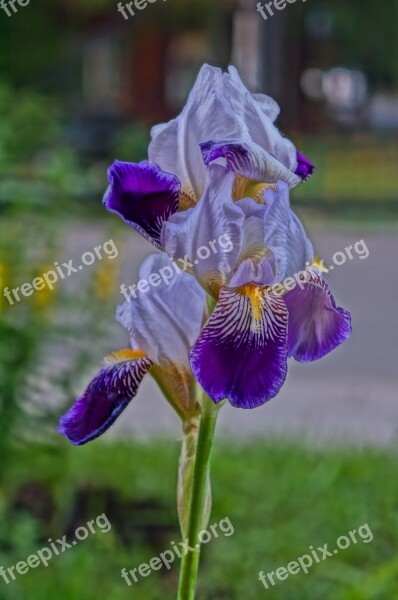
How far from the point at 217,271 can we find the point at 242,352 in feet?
0.23

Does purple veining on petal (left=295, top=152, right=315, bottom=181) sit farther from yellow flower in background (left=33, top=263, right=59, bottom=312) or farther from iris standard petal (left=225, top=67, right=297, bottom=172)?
yellow flower in background (left=33, top=263, right=59, bottom=312)

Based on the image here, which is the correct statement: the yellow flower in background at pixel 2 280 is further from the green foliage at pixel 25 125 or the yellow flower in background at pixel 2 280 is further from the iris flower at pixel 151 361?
the iris flower at pixel 151 361

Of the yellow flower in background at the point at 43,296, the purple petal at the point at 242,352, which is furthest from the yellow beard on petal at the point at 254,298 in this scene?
the yellow flower in background at the point at 43,296

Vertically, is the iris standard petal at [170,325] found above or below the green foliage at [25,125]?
above

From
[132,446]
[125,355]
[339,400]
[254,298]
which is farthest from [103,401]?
[339,400]

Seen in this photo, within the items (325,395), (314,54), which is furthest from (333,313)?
(314,54)

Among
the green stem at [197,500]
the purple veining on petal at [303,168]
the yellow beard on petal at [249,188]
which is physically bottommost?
the green stem at [197,500]

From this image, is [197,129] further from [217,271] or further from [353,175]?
[353,175]

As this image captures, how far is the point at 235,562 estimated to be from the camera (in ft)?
6.67

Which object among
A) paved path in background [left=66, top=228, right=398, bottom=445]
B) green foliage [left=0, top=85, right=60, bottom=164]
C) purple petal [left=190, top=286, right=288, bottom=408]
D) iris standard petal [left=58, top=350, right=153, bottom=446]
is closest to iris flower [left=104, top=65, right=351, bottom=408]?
purple petal [left=190, top=286, right=288, bottom=408]

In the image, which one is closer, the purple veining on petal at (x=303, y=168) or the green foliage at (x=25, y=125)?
the purple veining on petal at (x=303, y=168)

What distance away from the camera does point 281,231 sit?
674mm

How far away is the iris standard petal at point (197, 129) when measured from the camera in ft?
2.27

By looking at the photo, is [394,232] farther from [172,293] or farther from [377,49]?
[172,293]
